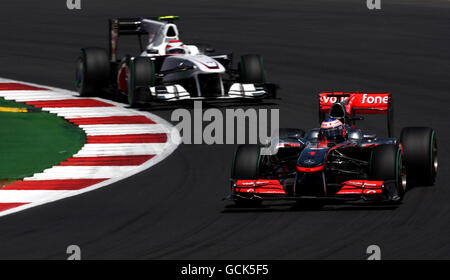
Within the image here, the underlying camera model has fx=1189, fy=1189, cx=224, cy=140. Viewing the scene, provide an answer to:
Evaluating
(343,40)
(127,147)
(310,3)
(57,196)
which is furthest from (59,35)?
(57,196)

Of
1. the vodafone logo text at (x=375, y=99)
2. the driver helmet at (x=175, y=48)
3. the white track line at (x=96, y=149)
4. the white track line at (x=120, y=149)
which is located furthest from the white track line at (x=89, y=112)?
the vodafone logo text at (x=375, y=99)

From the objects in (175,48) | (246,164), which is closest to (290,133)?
(246,164)

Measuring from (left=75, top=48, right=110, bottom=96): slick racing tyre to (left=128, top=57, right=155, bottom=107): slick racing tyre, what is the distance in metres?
1.61

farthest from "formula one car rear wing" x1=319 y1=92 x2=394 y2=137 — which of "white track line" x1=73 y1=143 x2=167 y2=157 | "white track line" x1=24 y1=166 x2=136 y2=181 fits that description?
"white track line" x1=73 y1=143 x2=167 y2=157

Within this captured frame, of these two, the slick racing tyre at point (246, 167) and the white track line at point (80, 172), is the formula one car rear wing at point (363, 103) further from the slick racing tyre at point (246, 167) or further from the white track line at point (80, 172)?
the white track line at point (80, 172)

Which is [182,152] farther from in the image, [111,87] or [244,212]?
[111,87]

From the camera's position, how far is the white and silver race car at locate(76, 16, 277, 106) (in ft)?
65.3

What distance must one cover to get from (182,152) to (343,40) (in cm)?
1341

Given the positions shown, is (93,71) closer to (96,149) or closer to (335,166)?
(96,149)

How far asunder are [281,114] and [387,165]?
275 inches

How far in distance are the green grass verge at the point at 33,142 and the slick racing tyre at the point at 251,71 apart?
3.33 meters

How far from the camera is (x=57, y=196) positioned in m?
13.4

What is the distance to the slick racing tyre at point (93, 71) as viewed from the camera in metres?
21.5

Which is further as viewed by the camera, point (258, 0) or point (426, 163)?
point (258, 0)
